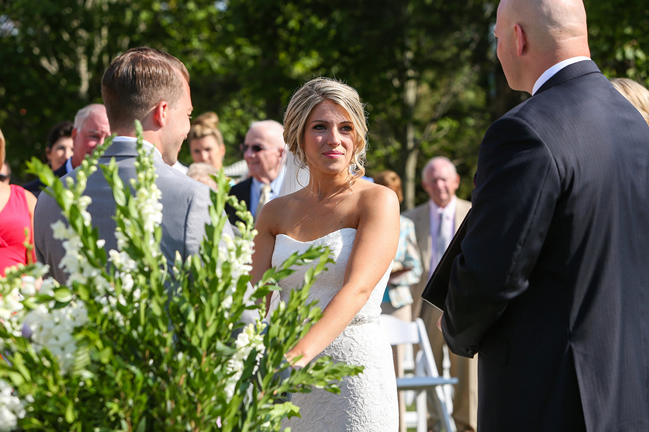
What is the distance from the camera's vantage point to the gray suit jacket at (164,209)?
6.88 feet

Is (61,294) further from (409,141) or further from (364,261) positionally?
(409,141)

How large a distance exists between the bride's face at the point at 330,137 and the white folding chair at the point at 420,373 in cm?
278

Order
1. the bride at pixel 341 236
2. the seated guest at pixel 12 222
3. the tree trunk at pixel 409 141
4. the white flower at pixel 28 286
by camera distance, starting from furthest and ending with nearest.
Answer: the tree trunk at pixel 409 141
the seated guest at pixel 12 222
the bride at pixel 341 236
the white flower at pixel 28 286

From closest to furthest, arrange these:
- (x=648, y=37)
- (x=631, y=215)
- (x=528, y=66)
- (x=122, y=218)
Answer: (x=122, y=218) < (x=631, y=215) < (x=528, y=66) < (x=648, y=37)

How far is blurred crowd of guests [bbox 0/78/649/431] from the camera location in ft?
11.2

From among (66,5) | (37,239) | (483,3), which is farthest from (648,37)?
(66,5)

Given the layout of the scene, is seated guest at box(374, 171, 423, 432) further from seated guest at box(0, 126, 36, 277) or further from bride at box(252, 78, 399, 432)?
seated guest at box(0, 126, 36, 277)

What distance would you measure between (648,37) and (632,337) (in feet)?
30.2

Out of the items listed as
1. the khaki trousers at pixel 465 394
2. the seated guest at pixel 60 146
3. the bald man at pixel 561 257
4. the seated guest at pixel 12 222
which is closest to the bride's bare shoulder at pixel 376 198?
the bald man at pixel 561 257

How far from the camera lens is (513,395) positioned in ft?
7.49

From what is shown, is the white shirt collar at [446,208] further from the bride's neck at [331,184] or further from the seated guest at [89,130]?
the bride's neck at [331,184]

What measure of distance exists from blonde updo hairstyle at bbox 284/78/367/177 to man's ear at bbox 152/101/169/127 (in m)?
1.01

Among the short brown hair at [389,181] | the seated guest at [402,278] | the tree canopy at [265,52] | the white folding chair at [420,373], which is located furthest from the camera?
the tree canopy at [265,52]

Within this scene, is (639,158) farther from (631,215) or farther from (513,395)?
(513,395)
